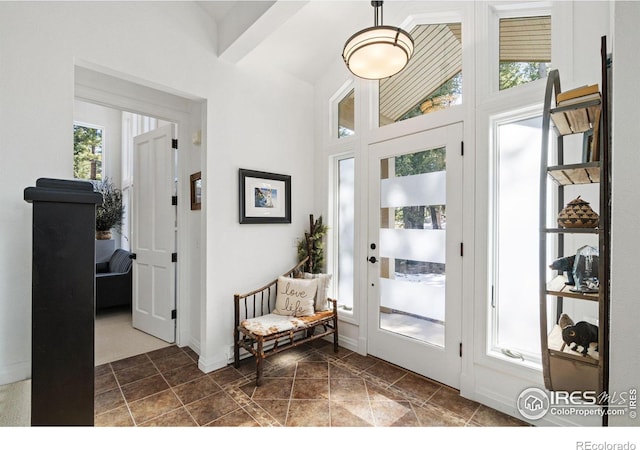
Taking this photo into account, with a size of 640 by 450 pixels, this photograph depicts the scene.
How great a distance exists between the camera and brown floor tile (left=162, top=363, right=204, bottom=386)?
99.5 inches

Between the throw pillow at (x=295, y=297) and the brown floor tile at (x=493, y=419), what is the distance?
1.52m

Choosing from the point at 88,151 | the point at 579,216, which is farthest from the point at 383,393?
the point at 88,151

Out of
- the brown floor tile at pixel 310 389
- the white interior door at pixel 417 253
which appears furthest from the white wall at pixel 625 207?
the brown floor tile at pixel 310 389

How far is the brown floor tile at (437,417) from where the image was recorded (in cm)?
197

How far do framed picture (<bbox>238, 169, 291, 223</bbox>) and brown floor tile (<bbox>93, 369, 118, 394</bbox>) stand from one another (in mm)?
1702

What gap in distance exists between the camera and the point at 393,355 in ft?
9.23

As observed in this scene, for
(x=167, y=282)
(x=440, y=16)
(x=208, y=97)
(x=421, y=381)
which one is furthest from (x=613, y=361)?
(x=167, y=282)

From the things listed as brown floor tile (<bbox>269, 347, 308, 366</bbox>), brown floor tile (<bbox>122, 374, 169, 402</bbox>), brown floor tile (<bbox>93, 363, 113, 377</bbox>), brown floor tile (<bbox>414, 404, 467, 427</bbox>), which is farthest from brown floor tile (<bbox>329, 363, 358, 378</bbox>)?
brown floor tile (<bbox>93, 363, 113, 377</bbox>)

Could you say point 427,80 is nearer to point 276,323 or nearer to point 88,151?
point 276,323

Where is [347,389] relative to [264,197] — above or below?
below

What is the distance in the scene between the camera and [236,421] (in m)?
2.00

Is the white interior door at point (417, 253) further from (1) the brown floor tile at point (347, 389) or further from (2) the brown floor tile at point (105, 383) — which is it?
(2) the brown floor tile at point (105, 383)

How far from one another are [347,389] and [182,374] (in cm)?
145

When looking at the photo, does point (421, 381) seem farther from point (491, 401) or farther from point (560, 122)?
point (560, 122)
